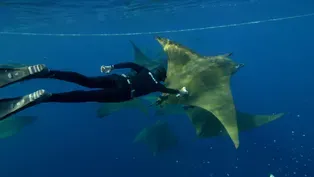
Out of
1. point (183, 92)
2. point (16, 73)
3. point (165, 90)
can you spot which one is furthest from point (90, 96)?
point (183, 92)

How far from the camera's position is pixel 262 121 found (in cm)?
859

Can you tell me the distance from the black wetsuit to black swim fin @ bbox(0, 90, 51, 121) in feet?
2.15

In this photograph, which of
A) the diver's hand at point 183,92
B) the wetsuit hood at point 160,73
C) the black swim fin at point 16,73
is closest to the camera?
the black swim fin at point 16,73

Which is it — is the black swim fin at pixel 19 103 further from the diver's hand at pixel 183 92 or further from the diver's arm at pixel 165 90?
the diver's hand at pixel 183 92

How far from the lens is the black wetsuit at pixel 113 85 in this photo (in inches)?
223

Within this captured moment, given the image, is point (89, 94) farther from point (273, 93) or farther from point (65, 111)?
point (273, 93)

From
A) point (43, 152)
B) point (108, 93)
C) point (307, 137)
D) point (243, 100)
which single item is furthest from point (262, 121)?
point (243, 100)

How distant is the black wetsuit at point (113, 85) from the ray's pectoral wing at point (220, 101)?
634mm

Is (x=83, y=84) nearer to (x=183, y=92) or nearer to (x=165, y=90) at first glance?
(x=165, y=90)

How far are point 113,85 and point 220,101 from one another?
2342 mm

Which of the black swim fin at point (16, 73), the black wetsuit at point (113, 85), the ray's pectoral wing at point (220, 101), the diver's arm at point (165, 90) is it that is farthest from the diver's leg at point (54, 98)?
the ray's pectoral wing at point (220, 101)

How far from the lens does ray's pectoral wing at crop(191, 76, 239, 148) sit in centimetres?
615

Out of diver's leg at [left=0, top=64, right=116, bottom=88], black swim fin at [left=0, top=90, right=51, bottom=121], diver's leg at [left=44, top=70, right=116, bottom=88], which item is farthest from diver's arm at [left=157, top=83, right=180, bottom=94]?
black swim fin at [left=0, top=90, right=51, bottom=121]

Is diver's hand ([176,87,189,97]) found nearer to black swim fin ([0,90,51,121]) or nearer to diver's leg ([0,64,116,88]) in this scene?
diver's leg ([0,64,116,88])
